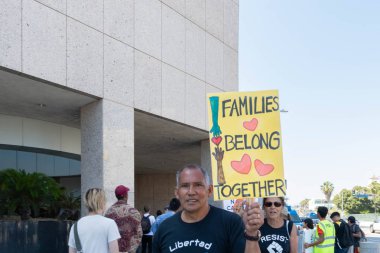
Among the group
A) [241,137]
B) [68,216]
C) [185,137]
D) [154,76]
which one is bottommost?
[68,216]

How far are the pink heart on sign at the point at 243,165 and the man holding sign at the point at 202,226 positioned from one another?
82 centimetres

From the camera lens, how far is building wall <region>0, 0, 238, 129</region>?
9.73m

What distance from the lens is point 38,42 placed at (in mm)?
9812

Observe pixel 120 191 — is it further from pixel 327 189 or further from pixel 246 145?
pixel 327 189

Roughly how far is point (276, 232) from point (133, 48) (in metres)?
8.07

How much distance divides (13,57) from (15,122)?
15.6ft

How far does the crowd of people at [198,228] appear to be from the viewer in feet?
10.6

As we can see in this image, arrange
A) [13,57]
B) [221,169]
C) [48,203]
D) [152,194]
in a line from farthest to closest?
[152,194] → [48,203] → [13,57] → [221,169]

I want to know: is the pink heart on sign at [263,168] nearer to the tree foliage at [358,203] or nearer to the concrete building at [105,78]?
the concrete building at [105,78]

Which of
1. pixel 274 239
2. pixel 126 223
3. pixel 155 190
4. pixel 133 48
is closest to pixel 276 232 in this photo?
pixel 274 239

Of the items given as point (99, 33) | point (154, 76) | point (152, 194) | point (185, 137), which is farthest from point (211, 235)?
point (152, 194)

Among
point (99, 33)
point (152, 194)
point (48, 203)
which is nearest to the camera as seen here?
point (99, 33)

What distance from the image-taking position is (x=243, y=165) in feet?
14.0

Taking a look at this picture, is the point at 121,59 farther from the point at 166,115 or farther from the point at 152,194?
the point at 152,194
